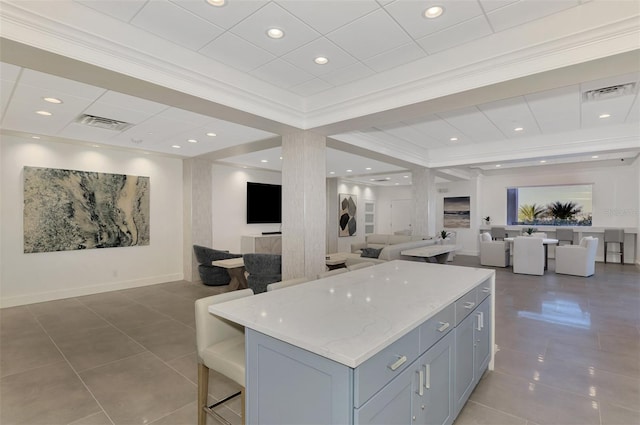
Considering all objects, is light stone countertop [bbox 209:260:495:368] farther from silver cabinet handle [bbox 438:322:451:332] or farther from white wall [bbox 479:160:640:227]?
white wall [bbox 479:160:640:227]

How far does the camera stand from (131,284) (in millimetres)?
6270

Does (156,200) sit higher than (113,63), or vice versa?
(113,63)

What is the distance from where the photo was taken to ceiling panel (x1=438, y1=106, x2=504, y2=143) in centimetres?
461

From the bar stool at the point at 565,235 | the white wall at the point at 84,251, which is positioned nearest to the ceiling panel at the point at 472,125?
the bar stool at the point at 565,235

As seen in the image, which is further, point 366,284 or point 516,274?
point 516,274

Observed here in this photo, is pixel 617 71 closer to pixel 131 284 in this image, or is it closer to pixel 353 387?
pixel 353 387

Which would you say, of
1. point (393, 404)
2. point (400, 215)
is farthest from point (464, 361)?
point (400, 215)

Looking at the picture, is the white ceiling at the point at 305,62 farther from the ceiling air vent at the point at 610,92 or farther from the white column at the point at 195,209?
the white column at the point at 195,209

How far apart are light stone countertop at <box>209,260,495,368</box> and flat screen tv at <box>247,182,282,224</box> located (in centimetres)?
626

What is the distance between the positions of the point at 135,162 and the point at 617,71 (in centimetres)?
732

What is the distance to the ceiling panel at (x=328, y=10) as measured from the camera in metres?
2.20

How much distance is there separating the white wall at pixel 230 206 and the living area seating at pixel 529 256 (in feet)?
22.0

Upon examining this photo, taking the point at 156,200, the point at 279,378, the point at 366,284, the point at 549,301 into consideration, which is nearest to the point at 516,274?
the point at 549,301

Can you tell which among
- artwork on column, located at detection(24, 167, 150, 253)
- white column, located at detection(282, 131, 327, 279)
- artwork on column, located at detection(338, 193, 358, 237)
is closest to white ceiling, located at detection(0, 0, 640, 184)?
white column, located at detection(282, 131, 327, 279)
